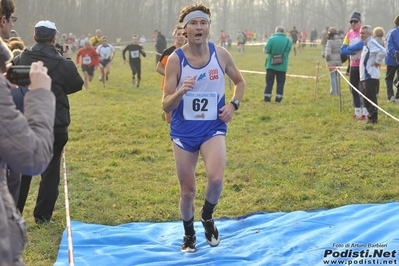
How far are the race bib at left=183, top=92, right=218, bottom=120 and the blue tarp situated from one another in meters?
1.30

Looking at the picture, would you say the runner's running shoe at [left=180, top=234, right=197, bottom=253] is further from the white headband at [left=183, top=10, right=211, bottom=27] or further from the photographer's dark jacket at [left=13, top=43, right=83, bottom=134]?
the white headband at [left=183, top=10, right=211, bottom=27]

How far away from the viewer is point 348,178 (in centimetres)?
776

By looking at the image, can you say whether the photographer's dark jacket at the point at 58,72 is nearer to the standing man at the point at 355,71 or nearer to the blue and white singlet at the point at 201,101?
the blue and white singlet at the point at 201,101

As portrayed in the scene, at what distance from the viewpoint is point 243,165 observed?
890cm

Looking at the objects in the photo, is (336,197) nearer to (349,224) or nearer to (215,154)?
(349,224)

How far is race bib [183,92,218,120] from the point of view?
5.06 m

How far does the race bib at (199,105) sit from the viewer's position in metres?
5.06

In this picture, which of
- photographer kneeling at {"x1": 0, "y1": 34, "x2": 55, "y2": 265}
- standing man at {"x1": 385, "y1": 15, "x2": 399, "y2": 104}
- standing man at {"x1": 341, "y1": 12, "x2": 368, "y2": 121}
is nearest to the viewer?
photographer kneeling at {"x1": 0, "y1": 34, "x2": 55, "y2": 265}

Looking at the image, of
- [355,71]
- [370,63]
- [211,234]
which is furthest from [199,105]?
[355,71]

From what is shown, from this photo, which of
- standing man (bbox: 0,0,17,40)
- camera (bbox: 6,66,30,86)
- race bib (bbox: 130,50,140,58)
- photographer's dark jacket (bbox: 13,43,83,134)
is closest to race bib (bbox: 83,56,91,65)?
race bib (bbox: 130,50,140,58)

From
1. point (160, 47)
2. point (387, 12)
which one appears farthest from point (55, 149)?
point (387, 12)

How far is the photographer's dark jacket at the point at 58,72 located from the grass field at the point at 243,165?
1.27 m

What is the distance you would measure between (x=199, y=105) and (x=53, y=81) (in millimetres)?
1624

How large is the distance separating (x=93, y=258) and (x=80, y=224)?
106 centimetres
